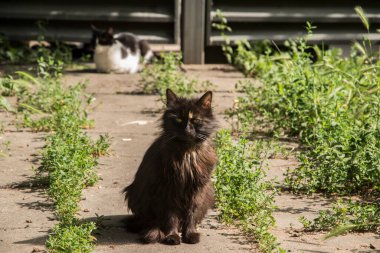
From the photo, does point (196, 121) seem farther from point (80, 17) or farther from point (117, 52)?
point (80, 17)

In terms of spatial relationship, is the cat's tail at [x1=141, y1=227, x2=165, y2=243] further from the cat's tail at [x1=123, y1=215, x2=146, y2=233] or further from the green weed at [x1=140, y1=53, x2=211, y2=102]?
the green weed at [x1=140, y1=53, x2=211, y2=102]

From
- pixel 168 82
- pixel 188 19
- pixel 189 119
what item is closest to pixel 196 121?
pixel 189 119

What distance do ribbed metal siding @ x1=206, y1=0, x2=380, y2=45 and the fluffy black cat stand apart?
23.4ft

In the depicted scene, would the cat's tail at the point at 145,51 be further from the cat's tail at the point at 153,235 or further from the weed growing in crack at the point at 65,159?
the cat's tail at the point at 153,235

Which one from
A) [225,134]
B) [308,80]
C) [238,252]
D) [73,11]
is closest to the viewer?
[238,252]

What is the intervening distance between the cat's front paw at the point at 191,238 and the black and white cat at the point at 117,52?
655 cm

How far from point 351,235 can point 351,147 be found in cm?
112

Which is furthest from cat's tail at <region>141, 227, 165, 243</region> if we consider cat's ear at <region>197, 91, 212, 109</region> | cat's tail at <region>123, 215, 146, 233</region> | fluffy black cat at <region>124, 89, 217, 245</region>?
A: cat's ear at <region>197, 91, 212, 109</region>

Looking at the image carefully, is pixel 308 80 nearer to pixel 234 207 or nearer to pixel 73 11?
pixel 234 207

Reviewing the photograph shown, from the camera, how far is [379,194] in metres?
5.75

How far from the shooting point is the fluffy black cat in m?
4.71

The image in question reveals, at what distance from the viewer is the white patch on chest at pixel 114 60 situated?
36.2 ft

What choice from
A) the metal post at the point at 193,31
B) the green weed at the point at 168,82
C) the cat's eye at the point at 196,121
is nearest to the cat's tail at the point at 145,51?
the metal post at the point at 193,31

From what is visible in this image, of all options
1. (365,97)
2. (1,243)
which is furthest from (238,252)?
(365,97)
